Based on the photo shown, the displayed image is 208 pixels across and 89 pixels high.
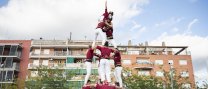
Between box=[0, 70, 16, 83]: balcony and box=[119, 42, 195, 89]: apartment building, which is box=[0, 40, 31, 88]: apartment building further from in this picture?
box=[119, 42, 195, 89]: apartment building

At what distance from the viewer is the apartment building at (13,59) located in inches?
2254

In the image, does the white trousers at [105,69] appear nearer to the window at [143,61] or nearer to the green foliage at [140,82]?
the green foliage at [140,82]

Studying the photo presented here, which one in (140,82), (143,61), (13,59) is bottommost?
(140,82)

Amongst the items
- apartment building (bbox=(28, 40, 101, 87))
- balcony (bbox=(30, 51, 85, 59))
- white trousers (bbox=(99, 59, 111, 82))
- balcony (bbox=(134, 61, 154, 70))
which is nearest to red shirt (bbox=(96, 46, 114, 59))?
white trousers (bbox=(99, 59, 111, 82))

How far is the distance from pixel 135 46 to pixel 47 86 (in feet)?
84.8

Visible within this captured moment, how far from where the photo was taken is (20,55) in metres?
61.5

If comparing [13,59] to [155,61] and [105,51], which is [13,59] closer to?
[155,61]

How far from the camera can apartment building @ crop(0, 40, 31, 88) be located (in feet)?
188

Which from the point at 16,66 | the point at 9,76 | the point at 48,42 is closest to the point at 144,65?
the point at 48,42

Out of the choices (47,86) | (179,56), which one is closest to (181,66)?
(179,56)

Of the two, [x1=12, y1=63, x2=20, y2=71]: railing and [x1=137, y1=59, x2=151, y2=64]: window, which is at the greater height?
[x1=137, y1=59, x2=151, y2=64]: window

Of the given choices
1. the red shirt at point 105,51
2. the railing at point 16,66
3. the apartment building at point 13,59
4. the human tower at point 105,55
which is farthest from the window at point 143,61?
the red shirt at point 105,51

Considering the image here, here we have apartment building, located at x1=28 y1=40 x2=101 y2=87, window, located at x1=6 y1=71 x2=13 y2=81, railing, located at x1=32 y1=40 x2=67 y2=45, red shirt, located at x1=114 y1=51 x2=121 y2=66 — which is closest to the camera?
red shirt, located at x1=114 y1=51 x2=121 y2=66

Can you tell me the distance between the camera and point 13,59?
60.2 meters
